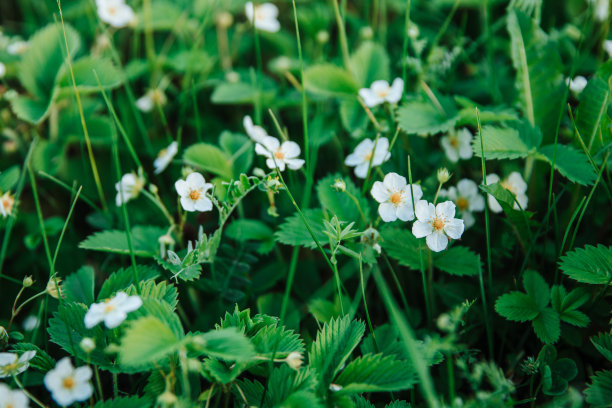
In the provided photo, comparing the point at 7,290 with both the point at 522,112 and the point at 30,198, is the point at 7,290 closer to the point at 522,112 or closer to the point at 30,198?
the point at 30,198

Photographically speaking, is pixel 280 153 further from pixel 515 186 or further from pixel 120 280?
pixel 515 186

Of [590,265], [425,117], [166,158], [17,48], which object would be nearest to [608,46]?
[425,117]

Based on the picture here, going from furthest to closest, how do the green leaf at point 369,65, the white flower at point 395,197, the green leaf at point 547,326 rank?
1. the green leaf at point 369,65
2. the white flower at point 395,197
3. the green leaf at point 547,326

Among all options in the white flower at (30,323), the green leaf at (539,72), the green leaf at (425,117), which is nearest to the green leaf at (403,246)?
the green leaf at (425,117)

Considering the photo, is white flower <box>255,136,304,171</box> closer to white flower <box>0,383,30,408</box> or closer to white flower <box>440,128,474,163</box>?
white flower <box>440,128,474,163</box>

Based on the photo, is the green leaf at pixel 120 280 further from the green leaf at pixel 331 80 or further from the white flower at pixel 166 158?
the green leaf at pixel 331 80

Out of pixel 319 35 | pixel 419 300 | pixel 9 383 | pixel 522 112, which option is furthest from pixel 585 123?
pixel 9 383
